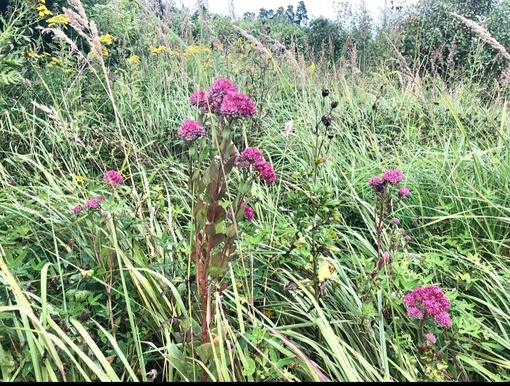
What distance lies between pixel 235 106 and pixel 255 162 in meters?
0.27

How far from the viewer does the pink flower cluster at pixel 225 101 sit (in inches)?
46.3

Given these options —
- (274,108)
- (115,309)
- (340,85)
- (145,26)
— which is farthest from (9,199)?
(340,85)

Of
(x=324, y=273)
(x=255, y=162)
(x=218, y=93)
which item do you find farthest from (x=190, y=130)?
(x=324, y=273)

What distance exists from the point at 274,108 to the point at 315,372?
2.98m

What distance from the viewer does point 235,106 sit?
46.3 inches

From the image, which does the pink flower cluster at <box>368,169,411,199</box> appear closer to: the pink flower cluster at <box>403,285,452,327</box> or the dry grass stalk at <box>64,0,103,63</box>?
the pink flower cluster at <box>403,285,452,327</box>

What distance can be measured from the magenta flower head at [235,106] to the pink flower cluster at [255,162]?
19 centimetres

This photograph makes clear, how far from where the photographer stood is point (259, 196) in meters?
2.15

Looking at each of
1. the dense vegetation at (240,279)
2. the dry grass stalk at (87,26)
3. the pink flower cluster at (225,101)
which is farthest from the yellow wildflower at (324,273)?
the dry grass stalk at (87,26)

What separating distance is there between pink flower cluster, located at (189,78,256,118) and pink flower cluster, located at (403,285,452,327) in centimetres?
77

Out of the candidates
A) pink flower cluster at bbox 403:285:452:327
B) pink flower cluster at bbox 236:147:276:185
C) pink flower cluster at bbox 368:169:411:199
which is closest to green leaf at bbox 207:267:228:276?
pink flower cluster at bbox 236:147:276:185

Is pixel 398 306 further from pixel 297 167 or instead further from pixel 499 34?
pixel 499 34

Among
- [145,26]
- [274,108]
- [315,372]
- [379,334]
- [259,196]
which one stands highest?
[145,26]

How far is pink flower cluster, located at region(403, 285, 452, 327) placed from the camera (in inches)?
49.8
